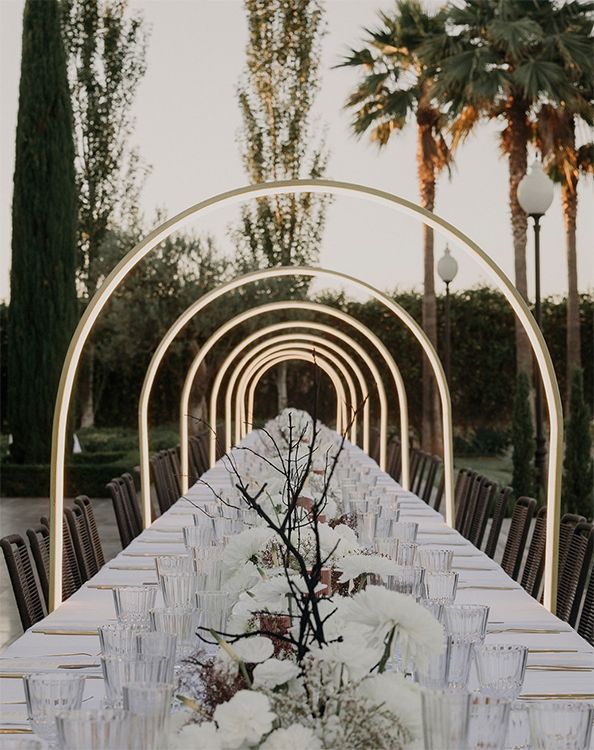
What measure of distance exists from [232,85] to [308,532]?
64.8 feet

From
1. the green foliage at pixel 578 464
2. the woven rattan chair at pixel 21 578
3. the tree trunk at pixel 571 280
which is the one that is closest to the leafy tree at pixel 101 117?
the tree trunk at pixel 571 280

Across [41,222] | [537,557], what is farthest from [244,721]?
[41,222]

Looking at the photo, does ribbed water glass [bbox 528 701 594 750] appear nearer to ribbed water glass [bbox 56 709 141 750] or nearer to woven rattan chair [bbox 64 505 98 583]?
ribbed water glass [bbox 56 709 141 750]

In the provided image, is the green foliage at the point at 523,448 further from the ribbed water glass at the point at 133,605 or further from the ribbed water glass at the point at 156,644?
the ribbed water glass at the point at 156,644

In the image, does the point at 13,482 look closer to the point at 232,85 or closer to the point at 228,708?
the point at 232,85

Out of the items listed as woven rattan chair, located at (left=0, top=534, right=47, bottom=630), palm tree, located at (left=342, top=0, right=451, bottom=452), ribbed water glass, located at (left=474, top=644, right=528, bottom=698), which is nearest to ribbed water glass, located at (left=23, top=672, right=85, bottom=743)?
ribbed water glass, located at (left=474, top=644, right=528, bottom=698)

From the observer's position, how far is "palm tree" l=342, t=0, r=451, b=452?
17.8 meters

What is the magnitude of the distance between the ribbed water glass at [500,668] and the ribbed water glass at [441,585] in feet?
2.78

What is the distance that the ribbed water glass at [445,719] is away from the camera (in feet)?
5.16

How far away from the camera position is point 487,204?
20.1 metres

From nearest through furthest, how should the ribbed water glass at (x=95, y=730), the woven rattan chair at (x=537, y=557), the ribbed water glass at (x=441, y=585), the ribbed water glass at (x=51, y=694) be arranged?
the ribbed water glass at (x=95, y=730) → the ribbed water glass at (x=51, y=694) → the ribbed water glass at (x=441, y=585) → the woven rattan chair at (x=537, y=557)

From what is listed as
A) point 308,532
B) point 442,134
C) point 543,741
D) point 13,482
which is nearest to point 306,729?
point 543,741

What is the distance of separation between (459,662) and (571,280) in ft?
57.4

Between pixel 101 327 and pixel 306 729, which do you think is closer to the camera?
pixel 306 729
